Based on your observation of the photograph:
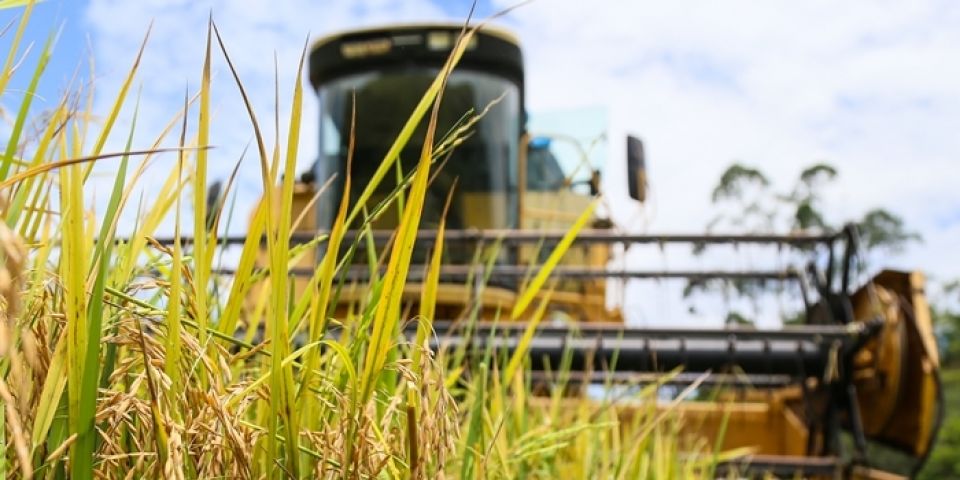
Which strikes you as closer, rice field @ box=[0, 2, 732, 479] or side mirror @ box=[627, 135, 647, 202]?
rice field @ box=[0, 2, 732, 479]

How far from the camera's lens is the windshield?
5.73 metres

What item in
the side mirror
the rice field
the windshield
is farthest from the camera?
the windshield

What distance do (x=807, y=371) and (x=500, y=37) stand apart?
2641mm

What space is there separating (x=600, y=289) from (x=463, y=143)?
126cm

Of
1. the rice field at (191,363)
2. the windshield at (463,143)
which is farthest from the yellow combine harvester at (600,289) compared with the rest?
the rice field at (191,363)

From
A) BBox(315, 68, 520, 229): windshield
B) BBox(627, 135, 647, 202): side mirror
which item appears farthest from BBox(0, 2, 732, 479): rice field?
BBox(315, 68, 520, 229): windshield

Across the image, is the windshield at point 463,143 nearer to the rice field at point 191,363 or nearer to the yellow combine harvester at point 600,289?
the yellow combine harvester at point 600,289

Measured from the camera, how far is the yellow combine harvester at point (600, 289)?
425cm

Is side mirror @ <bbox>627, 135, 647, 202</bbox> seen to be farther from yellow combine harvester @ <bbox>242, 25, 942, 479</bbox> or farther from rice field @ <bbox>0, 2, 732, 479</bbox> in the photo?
rice field @ <bbox>0, 2, 732, 479</bbox>

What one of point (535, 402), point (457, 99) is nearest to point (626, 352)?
point (535, 402)

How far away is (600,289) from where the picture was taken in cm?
630

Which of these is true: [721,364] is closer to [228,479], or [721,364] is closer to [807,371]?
[807,371]

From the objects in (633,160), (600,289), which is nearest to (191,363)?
(633,160)

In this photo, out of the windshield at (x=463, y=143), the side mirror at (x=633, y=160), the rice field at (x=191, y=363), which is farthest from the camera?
the windshield at (x=463, y=143)
